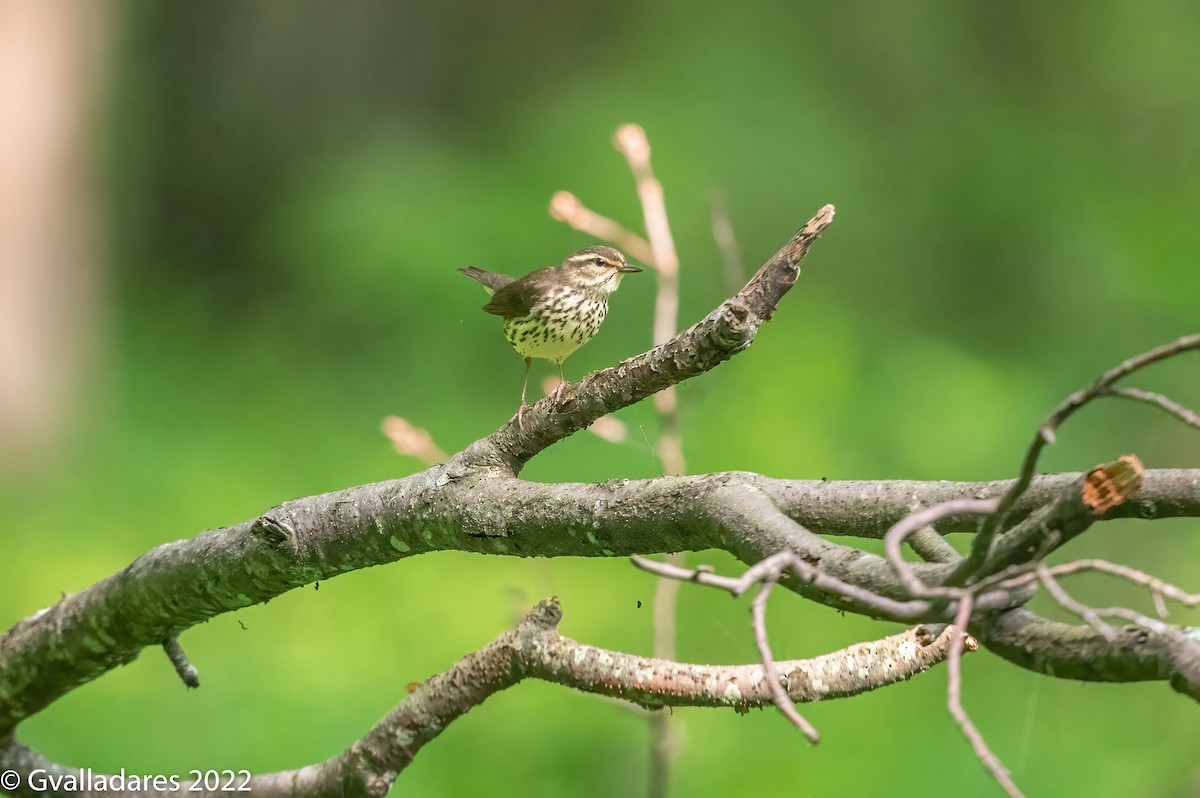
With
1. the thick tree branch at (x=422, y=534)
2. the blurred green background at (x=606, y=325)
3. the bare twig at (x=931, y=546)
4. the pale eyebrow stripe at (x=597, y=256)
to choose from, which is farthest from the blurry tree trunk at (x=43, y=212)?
the bare twig at (x=931, y=546)

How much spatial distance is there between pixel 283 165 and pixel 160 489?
95.4 inches

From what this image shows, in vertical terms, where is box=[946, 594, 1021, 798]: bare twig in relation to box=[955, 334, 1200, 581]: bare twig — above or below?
below

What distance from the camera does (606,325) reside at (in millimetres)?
4562

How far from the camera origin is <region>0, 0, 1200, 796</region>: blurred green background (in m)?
3.32

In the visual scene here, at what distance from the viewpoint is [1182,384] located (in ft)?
14.7

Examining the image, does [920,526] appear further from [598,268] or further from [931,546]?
[598,268]

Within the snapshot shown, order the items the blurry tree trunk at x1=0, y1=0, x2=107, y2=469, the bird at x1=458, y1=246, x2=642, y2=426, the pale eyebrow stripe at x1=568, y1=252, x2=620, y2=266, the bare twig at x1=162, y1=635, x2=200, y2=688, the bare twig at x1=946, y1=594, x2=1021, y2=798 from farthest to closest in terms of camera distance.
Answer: the blurry tree trunk at x1=0, y1=0, x2=107, y2=469, the pale eyebrow stripe at x1=568, y1=252, x2=620, y2=266, the bird at x1=458, y1=246, x2=642, y2=426, the bare twig at x1=162, y1=635, x2=200, y2=688, the bare twig at x1=946, y1=594, x2=1021, y2=798

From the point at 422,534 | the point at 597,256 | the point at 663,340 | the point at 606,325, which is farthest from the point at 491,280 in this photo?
the point at 422,534

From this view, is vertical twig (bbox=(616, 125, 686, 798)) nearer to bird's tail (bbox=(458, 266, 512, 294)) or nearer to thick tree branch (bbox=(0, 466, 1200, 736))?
bird's tail (bbox=(458, 266, 512, 294))

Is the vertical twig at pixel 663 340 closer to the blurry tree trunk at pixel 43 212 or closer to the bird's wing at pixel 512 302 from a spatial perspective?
the bird's wing at pixel 512 302

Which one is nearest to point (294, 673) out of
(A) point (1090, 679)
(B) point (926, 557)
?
(B) point (926, 557)

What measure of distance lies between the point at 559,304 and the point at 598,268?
19 centimetres

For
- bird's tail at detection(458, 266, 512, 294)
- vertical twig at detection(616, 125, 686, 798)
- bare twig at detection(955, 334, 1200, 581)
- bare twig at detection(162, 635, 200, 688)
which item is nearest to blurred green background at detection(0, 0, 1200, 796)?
vertical twig at detection(616, 125, 686, 798)

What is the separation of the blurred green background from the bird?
1.05ft
